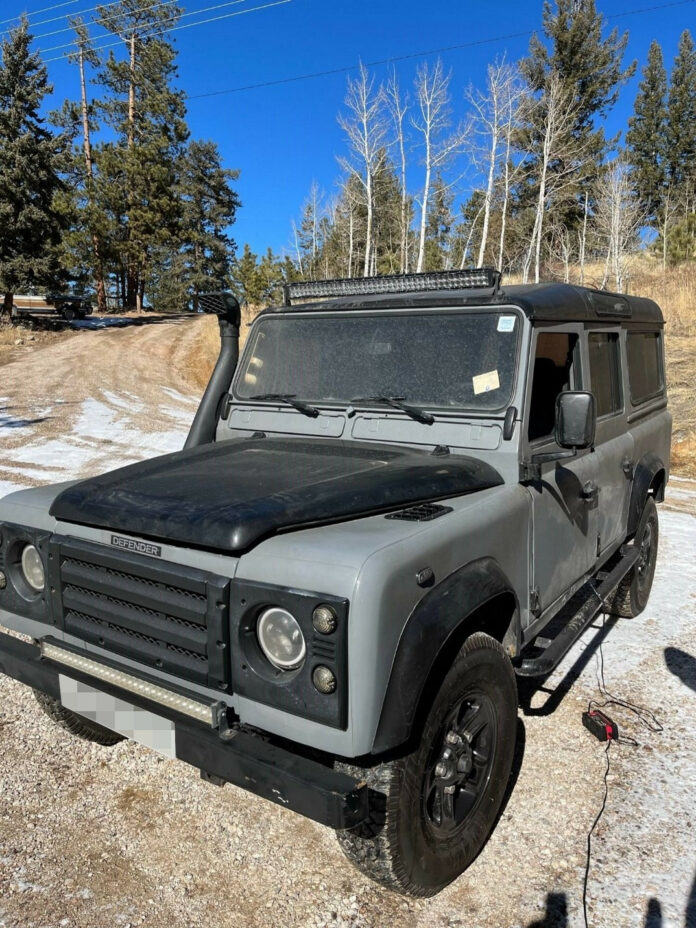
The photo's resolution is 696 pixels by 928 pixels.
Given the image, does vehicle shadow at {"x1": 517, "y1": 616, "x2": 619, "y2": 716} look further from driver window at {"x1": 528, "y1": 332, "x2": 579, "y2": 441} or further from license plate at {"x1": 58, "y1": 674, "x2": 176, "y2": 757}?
license plate at {"x1": 58, "y1": 674, "x2": 176, "y2": 757}

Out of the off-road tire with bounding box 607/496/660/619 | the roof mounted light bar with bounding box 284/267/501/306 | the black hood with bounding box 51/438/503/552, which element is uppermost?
the roof mounted light bar with bounding box 284/267/501/306

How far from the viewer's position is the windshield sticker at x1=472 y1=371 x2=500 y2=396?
3.11 m

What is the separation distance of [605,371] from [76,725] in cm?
345

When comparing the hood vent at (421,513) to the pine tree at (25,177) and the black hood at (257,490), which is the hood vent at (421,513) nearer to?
the black hood at (257,490)

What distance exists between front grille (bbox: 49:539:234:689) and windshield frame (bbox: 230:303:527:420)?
1446 millimetres

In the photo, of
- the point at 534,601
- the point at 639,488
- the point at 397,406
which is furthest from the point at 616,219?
the point at 534,601

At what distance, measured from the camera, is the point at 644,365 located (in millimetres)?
4938

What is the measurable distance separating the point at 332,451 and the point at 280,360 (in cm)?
91

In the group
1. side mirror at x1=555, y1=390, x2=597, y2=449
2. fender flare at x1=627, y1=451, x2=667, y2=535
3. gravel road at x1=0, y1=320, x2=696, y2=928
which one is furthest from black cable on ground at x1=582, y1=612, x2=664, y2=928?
side mirror at x1=555, y1=390, x2=597, y2=449

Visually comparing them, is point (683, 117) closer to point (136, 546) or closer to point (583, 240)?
point (583, 240)

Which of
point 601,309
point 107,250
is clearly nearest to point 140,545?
point 601,309

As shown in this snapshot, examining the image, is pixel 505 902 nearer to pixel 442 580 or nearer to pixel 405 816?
pixel 405 816

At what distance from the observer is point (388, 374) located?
340 cm

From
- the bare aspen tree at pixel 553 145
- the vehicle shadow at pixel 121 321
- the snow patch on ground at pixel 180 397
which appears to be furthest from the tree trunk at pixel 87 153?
the bare aspen tree at pixel 553 145
